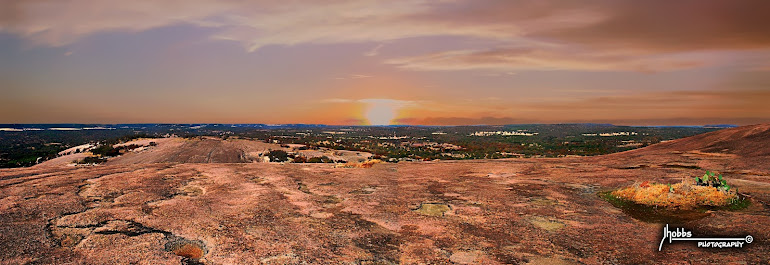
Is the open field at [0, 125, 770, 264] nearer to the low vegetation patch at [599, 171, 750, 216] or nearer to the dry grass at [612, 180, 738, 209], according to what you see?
the low vegetation patch at [599, 171, 750, 216]

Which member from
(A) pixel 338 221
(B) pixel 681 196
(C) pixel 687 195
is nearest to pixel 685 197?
(B) pixel 681 196

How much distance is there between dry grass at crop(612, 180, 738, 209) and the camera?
8191 mm

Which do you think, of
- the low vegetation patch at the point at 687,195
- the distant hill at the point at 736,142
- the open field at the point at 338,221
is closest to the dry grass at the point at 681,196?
the low vegetation patch at the point at 687,195

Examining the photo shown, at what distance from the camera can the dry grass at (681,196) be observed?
819 cm

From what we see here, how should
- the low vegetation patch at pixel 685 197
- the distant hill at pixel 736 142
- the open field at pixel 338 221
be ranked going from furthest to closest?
the distant hill at pixel 736 142 → the low vegetation patch at pixel 685 197 → the open field at pixel 338 221

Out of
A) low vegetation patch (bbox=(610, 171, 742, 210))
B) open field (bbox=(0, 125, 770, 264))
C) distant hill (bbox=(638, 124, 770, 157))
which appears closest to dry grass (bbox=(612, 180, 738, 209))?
low vegetation patch (bbox=(610, 171, 742, 210))

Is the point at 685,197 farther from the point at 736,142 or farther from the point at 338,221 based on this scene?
the point at 736,142

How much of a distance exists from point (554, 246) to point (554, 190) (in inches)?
210

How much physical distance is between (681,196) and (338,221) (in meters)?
8.23

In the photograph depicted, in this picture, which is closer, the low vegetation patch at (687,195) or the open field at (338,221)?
the open field at (338,221)

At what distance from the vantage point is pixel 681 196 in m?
8.44

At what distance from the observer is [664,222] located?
7277 mm

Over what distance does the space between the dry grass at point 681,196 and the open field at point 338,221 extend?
2.10 feet

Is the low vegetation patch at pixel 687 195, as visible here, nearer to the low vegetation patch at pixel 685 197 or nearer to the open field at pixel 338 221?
the low vegetation patch at pixel 685 197
